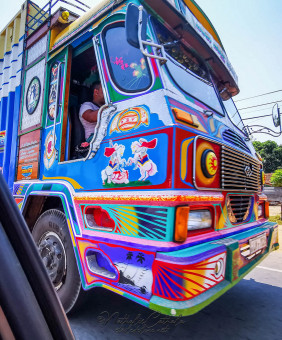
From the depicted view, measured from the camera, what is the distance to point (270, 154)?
3381cm

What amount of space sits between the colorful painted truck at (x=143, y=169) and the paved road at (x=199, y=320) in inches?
12.2

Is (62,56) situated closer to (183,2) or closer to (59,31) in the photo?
(59,31)

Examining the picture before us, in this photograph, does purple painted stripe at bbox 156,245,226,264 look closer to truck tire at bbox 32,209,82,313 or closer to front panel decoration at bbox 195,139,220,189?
front panel decoration at bbox 195,139,220,189

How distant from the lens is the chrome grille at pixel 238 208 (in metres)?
2.08

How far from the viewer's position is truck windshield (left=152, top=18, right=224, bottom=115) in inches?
82.1

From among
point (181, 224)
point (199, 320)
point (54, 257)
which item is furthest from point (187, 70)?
point (199, 320)

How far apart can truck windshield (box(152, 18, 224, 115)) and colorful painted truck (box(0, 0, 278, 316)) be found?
2 centimetres

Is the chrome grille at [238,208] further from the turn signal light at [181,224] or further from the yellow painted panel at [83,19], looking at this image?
the yellow painted panel at [83,19]

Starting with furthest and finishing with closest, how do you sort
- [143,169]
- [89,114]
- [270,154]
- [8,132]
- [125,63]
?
[270,154] < [8,132] < [89,114] < [125,63] < [143,169]

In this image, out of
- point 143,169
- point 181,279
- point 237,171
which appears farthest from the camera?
point 237,171

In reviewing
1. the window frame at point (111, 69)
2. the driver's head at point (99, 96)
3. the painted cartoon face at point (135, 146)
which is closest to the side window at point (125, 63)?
the window frame at point (111, 69)

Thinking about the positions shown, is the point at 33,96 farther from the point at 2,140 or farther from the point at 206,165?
the point at 206,165

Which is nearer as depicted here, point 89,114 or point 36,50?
point 89,114

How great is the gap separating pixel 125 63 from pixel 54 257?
1.80 m
